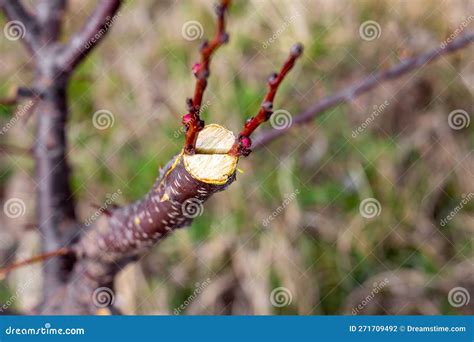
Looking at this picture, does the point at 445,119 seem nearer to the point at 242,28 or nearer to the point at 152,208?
the point at 242,28

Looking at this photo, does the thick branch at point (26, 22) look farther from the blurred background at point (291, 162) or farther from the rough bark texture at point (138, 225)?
the blurred background at point (291, 162)

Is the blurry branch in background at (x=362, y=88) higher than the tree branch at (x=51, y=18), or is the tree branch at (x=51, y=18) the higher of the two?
the blurry branch in background at (x=362, y=88)

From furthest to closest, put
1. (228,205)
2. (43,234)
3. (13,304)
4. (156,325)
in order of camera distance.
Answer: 1. (228,205)
2. (13,304)
3. (156,325)
4. (43,234)

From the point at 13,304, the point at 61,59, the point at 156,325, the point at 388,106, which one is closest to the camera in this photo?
the point at 61,59

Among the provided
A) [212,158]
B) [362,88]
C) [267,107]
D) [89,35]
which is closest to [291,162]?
[362,88]

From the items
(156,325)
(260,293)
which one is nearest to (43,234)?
(156,325)

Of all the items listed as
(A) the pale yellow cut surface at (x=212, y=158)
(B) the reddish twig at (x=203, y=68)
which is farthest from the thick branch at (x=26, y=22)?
(B) the reddish twig at (x=203, y=68)

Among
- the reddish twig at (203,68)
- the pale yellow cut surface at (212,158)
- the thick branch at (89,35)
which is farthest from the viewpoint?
the thick branch at (89,35)
